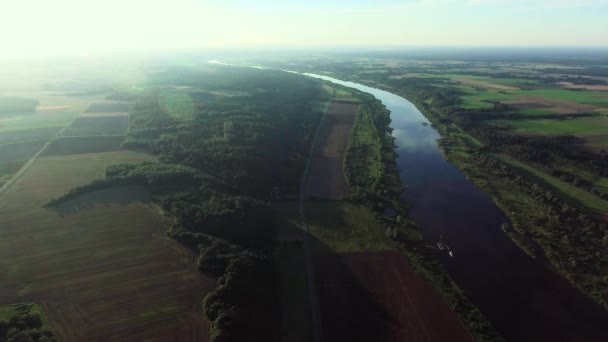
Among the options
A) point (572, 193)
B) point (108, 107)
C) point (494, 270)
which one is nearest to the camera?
point (494, 270)

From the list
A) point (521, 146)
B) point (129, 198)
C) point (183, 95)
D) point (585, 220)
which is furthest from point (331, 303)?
point (183, 95)

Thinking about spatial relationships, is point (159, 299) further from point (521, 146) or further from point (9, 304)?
point (521, 146)

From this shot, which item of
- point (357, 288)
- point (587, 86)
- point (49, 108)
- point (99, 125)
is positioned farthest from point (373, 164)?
point (587, 86)

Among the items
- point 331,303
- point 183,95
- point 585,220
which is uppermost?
point 183,95

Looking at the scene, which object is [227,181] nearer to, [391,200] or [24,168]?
[391,200]

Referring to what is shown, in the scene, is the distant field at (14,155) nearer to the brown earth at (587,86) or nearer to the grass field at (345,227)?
the grass field at (345,227)

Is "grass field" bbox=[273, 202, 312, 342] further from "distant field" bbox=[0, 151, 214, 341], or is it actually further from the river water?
the river water

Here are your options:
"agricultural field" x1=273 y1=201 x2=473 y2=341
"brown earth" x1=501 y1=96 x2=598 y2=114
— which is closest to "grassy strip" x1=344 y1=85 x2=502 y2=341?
"agricultural field" x1=273 y1=201 x2=473 y2=341
